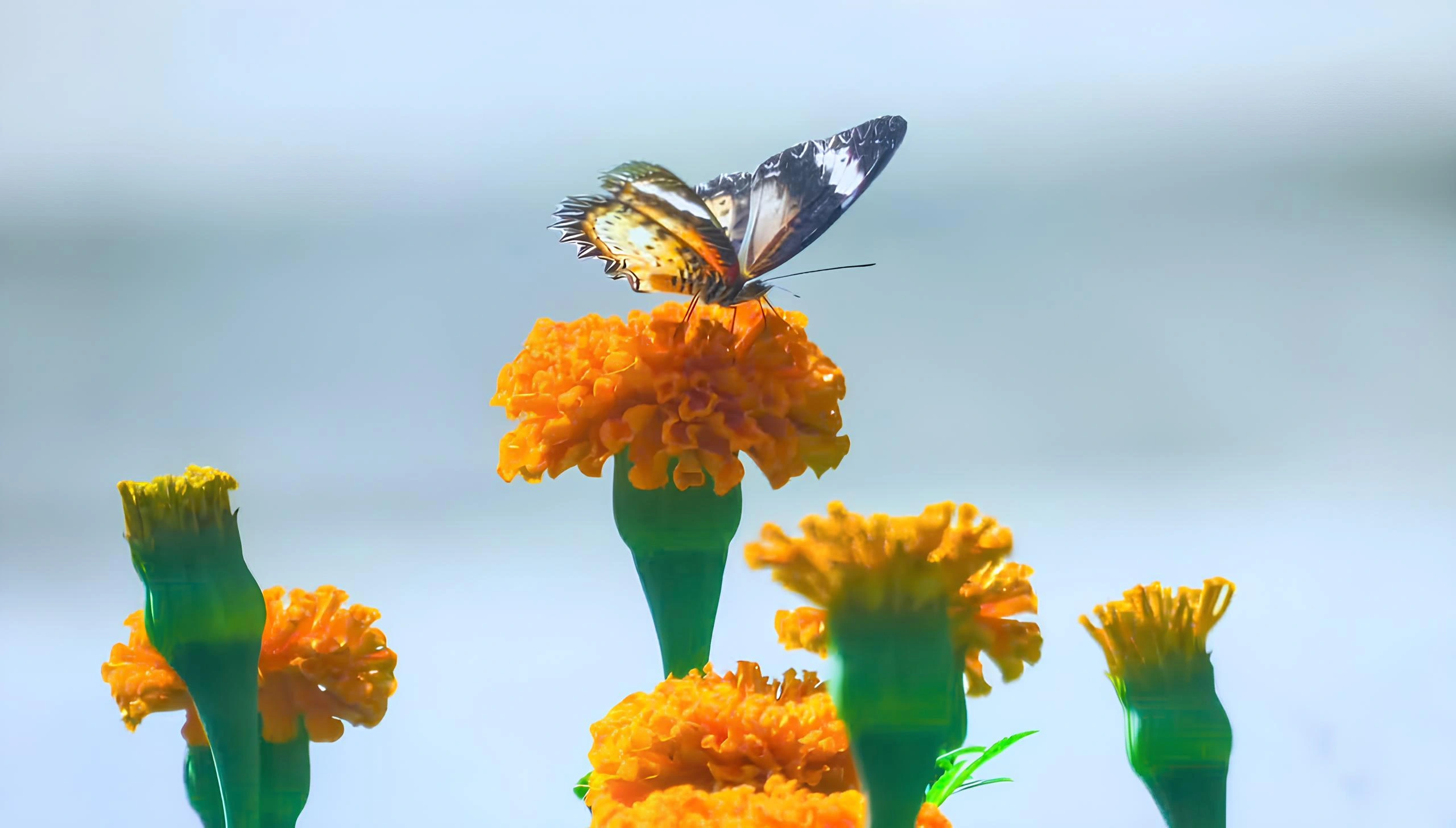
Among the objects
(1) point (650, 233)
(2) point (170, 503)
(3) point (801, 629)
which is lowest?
(3) point (801, 629)

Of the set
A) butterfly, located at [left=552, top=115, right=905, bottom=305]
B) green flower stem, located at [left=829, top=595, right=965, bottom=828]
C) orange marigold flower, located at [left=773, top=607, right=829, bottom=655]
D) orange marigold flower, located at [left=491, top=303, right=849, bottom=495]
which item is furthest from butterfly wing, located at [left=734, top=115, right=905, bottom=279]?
green flower stem, located at [left=829, top=595, right=965, bottom=828]

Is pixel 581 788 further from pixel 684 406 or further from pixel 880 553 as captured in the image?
pixel 880 553

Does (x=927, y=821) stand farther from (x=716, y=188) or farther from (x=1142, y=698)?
(x=716, y=188)

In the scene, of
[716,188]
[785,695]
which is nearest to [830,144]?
[716,188]

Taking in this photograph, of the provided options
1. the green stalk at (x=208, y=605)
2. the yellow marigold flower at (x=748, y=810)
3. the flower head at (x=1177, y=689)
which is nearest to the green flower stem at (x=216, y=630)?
the green stalk at (x=208, y=605)

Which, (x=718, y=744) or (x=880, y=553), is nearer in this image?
(x=880, y=553)

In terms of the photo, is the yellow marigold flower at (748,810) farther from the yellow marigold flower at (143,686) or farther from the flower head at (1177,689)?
the yellow marigold flower at (143,686)

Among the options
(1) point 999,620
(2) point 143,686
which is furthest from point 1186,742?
(2) point 143,686
